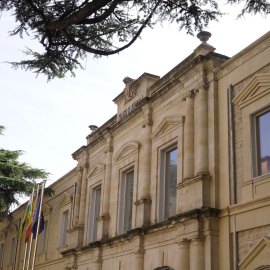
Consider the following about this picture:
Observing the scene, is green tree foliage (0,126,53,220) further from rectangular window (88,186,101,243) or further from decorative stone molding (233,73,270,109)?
decorative stone molding (233,73,270,109)

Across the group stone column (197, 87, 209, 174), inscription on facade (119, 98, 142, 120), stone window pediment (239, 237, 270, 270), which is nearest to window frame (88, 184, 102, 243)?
inscription on facade (119, 98, 142, 120)

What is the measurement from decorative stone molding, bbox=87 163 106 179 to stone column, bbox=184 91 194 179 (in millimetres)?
6895

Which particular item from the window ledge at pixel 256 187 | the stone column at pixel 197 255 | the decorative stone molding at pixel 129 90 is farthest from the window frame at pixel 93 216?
the window ledge at pixel 256 187

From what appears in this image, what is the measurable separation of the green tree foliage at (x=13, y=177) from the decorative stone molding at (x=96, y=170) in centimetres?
918

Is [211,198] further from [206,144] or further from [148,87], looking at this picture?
[148,87]

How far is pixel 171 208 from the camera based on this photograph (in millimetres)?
16859

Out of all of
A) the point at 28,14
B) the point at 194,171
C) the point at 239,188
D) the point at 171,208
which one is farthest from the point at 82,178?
the point at 28,14

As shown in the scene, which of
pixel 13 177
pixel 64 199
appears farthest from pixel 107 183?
pixel 13 177

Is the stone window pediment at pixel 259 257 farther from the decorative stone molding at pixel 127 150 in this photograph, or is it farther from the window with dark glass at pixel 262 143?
the decorative stone molding at pixel 127 150

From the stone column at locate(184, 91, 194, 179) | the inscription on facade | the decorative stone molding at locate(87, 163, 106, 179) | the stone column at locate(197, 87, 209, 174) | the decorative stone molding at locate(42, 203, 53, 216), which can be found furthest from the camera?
the decorative stone molding at locate(42, 203, 53, 216)

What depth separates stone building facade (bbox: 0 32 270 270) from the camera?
13477 mm

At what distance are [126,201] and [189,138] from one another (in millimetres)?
5256

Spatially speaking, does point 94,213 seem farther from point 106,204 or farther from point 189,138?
point 189,138

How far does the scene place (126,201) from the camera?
66.0ft
